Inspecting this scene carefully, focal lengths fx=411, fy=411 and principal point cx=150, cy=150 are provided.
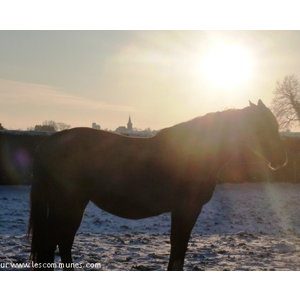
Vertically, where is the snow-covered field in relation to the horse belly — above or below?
below

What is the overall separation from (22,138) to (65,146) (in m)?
11.6

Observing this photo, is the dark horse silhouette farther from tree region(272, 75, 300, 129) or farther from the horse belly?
tree region(272, 75, 300, 129)

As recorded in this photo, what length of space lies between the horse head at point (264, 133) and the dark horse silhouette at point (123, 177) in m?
0.02

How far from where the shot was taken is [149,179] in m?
5.45

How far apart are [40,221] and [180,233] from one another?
1836 mm

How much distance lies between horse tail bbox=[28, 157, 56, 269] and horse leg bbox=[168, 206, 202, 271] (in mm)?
1560

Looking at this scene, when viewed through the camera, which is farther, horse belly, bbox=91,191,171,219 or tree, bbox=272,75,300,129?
tree, bbox=272,75,300,129

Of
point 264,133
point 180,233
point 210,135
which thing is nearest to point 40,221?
point 180,233

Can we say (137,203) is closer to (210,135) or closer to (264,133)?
(210,135)

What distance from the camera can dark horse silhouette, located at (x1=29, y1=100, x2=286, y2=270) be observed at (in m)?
5.37

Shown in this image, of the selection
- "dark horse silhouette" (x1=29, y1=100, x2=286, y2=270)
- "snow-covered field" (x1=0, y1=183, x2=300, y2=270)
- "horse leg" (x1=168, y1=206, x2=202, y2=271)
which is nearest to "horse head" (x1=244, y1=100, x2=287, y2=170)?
"dark horse silhouette" (x1=29, y1=100, x2=286, y2=270)

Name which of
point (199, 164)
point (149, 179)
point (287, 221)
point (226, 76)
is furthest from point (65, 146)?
point (287, 221)

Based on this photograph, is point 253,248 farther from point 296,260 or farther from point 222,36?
point 222,36

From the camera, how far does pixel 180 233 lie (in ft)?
17.3
